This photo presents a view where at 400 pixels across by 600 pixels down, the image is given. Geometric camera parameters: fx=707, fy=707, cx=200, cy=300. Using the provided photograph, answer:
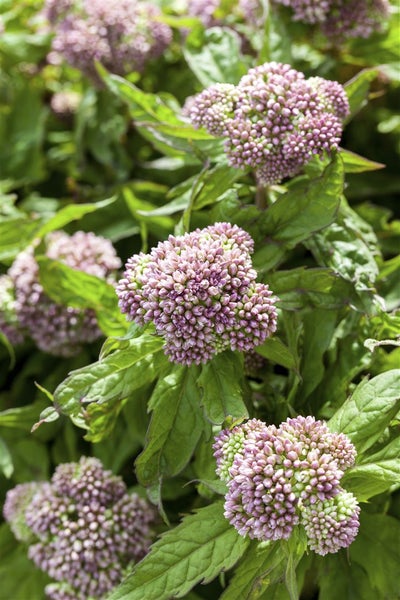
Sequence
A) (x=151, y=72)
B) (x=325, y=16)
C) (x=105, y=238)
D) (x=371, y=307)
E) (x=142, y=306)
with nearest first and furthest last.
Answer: (x=142, y=306)
(x=371, y=307)
(x=325, y=16)
(x=105, y=238)
(x=151, y=72)

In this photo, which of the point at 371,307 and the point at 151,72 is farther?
the point at 151,72

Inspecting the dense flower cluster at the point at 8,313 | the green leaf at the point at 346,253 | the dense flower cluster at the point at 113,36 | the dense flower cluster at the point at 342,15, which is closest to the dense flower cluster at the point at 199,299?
the green leaf at the point at 346,253

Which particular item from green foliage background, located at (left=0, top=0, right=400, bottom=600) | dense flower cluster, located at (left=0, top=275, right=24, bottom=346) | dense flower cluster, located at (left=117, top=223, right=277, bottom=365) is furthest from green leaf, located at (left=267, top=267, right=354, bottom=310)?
dense flower cluster, located at (left=0, top=275, right=24, bottom=346)

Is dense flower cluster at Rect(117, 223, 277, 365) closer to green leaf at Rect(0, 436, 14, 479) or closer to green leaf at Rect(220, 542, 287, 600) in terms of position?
green leaf at Rect(220, 542, 287, 600)

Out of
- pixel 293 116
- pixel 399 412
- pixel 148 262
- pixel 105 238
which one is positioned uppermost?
pixel 293 116

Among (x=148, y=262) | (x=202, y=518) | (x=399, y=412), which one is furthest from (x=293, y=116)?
(x=202, y=518)

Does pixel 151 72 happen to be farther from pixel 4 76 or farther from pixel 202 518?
pixel 202 518

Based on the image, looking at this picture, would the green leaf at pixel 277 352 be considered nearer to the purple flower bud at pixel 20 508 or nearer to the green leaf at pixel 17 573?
the purple flower bud at pixel 20 508

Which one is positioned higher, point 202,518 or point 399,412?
point 399,412
